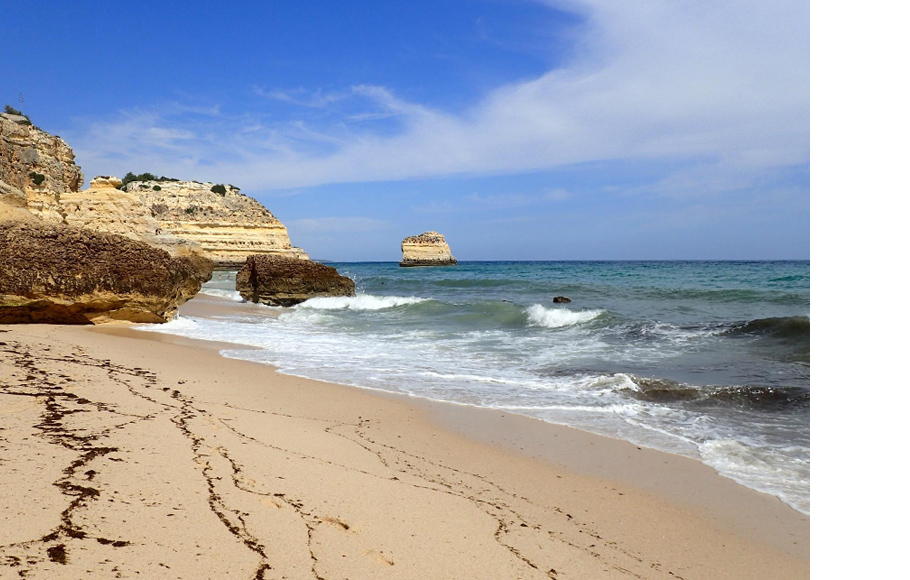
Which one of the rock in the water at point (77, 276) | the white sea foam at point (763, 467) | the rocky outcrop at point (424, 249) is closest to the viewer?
the white sea foam at point (763, 467)

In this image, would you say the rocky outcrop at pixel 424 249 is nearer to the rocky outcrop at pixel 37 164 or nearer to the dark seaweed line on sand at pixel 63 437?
the rocky outcrop at pixel 37 164

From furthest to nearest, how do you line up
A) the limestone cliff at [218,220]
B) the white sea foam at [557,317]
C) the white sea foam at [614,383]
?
the limestone cliff at [218,220], the white sea foam at [557,317], the white sea foam at [614,383]

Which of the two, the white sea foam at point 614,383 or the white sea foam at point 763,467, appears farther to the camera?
the white sea foam at point 614,383

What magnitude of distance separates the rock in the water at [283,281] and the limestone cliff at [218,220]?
25.6 metres

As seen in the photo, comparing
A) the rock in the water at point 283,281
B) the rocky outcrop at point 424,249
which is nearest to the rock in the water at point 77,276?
the rock in the water at point 283,281

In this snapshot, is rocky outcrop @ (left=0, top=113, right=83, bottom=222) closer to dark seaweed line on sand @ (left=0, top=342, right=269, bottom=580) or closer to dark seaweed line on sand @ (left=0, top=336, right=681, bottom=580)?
dark seaweed line on sand @ (left=0, top=342, right=269, bottom=580)

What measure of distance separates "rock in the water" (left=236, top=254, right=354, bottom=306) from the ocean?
1922mm

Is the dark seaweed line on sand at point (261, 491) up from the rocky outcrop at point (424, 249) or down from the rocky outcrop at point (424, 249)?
down

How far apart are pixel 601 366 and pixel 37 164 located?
813 inches

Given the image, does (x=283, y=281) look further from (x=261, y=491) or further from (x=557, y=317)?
(x=261, y=491)

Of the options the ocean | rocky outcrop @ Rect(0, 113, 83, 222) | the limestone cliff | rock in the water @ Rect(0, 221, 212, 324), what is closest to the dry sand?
the ocean

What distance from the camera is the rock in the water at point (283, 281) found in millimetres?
17266
